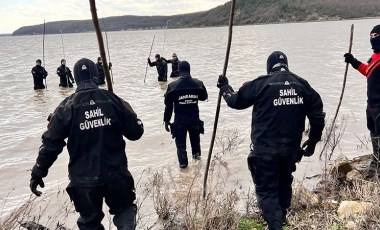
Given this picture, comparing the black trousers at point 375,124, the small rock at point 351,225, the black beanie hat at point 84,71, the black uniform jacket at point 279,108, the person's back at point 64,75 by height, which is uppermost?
the black beanie hat at point 84,71

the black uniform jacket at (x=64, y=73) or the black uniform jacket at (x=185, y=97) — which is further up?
the black uniform jacket at (x=185, y=97)

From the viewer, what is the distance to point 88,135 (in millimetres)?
3488

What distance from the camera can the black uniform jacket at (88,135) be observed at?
3445 millimetres

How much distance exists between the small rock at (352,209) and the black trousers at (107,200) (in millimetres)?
2172

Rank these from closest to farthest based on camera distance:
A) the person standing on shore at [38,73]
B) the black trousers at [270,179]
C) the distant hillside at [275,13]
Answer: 1. the black trousers at [270,179]
2. the person standing on shore at [38,73]
3. the distant hillside at [275,13]

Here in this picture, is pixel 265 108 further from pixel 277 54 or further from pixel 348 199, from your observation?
pixel 348 199

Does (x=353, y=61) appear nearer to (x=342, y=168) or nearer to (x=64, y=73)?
(x=342, y=168)

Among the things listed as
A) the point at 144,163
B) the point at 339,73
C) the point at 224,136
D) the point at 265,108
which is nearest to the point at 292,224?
the point at 265,108

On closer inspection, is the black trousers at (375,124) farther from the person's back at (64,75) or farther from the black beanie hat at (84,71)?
the person's back at (64,75)

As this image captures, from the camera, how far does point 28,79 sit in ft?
91.0

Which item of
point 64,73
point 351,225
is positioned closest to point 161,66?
point 64,73

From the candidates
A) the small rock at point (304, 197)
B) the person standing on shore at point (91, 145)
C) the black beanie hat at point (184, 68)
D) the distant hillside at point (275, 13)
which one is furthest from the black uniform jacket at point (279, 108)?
the distant hillside at point (275, 13)

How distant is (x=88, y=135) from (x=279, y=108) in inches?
71.4

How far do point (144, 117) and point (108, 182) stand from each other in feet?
30.8
